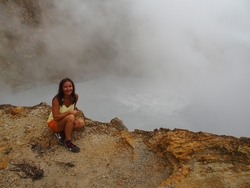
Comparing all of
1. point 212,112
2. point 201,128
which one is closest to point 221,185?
point 201,128

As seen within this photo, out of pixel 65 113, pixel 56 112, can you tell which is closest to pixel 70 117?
pixel 65 113

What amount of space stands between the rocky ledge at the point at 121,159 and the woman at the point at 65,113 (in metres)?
0.16

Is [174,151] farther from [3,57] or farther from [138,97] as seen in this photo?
[3,57]

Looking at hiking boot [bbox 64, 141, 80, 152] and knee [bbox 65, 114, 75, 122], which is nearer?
knee [bbox 65, 114, 75, 122]

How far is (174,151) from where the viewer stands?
3738mm

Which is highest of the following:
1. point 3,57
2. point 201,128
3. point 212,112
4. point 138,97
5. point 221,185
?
point 3,57

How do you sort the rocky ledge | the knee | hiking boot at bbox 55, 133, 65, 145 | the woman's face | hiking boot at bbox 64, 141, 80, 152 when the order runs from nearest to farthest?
1. the rocky ledge
2. the woman's face
3. the knee
4. hiking boot at bbox 64, 141, 80, 152
5. hiking boot at bbox 55, 133, 65, 145

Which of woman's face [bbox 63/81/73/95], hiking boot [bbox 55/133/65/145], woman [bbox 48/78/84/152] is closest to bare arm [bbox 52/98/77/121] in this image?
woman [bbox 48/78/84/152]

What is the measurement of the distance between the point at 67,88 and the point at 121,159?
4.85 ft

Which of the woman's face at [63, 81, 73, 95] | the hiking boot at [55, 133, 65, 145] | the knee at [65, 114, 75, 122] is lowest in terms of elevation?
the hiking boot at [55, 133, 65, 145]

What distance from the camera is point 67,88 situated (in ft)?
11.8

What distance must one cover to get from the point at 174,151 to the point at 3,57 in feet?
44.1

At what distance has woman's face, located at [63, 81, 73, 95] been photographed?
11.8 ft

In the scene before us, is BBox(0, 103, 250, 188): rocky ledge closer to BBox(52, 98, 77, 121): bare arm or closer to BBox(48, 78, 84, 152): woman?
BBox(48, 78, 84, 152): woman
